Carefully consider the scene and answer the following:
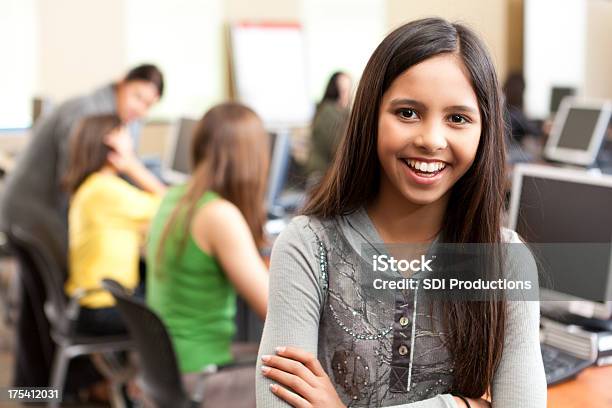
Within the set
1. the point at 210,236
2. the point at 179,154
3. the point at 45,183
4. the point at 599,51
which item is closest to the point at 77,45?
the point at 179,154

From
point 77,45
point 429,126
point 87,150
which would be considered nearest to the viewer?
point 429,126

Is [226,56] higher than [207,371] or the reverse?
higher

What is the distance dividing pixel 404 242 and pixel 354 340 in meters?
0.14

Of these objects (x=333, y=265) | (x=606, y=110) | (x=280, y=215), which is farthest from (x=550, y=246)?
(x=606, y=110)

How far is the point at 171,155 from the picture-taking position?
179 inches

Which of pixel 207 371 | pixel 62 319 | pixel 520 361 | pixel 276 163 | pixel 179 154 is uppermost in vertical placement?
pixel 520 361

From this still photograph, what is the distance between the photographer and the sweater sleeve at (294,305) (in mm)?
1080

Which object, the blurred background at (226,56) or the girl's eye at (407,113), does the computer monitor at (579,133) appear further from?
the girl's eye at (407,113)

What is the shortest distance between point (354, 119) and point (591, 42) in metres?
7.16

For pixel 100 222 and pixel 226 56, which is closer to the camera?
pixel 100 222

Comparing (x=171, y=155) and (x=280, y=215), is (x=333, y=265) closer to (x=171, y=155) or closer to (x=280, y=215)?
(x=280, y=215)

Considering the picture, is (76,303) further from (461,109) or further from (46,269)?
(461,109)

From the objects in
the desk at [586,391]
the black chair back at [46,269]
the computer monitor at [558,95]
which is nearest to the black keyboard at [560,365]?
the desk at [586,391]

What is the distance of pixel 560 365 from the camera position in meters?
1.75
